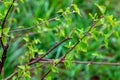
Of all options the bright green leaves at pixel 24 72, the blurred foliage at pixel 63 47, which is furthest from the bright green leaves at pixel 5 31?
the blurred foliage at pixel 63 47

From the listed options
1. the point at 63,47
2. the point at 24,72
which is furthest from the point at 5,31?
the point at 63,47

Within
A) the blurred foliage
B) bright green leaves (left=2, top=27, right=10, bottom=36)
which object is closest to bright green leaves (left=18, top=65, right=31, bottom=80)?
bright green leaves (left=2, top=27, right=10, bottom=36)

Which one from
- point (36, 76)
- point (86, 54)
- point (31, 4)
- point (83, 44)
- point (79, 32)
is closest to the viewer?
point (83, 44)

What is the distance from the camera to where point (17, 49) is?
10.4 ft

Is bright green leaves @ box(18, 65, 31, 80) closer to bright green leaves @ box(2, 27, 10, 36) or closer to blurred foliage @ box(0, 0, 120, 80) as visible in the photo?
bright green leaves @ box(2, 27, 10, 36)

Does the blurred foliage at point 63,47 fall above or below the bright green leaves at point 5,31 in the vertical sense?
below

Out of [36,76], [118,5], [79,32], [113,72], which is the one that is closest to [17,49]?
[36,76]

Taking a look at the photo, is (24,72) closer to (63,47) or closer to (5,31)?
(5,31)

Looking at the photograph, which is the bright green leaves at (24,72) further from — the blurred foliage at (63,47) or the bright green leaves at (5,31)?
the blurred foliage at (63,47)

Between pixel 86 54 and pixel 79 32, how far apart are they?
1.48 m

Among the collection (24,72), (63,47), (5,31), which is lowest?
(63,47)

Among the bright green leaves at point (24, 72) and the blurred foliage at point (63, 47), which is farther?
the blurred foliage at point (63, 47)

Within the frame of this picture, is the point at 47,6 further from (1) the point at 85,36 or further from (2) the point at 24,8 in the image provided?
(1) the point at 85,36

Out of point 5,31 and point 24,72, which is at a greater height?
point 5,31
